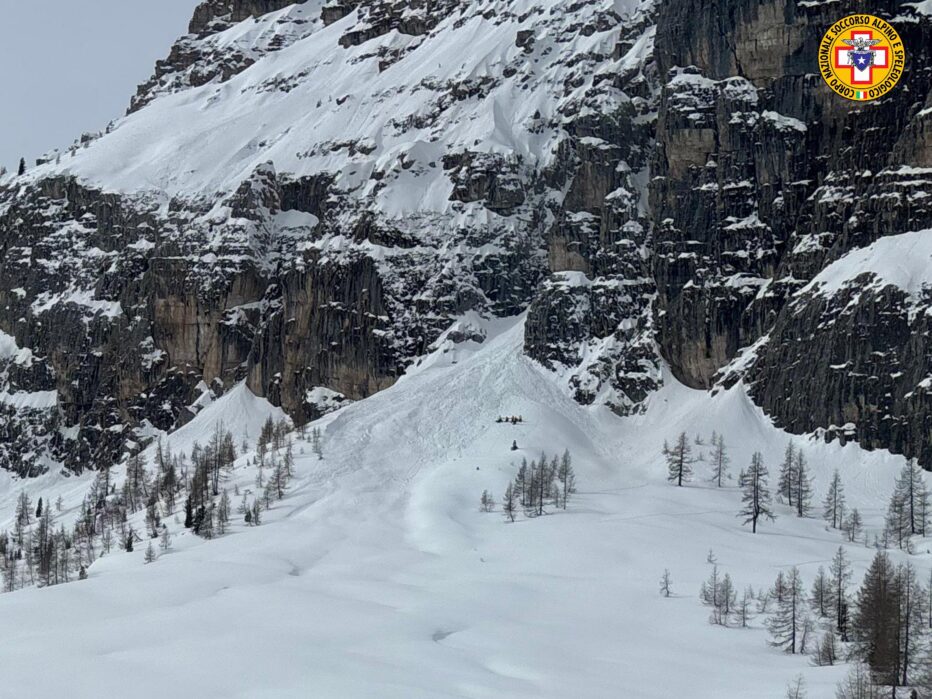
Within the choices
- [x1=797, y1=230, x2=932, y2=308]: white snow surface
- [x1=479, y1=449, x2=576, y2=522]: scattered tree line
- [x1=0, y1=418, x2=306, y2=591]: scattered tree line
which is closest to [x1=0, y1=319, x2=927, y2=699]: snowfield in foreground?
[x1=479, y1=449, x2=576, y2=522]: scattered tree line

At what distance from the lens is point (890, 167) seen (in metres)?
190

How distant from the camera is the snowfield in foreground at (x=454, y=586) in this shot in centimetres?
8881

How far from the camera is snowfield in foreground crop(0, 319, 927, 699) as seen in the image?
8881 cm

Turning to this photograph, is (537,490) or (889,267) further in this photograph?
(889,267)

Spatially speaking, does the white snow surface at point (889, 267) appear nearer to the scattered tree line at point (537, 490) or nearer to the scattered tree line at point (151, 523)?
the scattered tree line at point (537, 490)

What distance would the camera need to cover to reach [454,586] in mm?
123375

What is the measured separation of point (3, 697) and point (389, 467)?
109 meters

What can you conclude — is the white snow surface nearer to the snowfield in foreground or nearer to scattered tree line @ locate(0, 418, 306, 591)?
the snowfield in foreground

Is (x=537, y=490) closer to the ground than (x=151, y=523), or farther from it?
farther from it

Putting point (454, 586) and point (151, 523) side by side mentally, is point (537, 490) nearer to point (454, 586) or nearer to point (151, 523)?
point (454, 586)

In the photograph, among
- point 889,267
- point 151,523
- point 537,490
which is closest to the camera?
point 537,490

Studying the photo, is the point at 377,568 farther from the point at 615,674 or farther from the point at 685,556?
the point at 615,674

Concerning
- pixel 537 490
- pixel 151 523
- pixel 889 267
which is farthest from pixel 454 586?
pixel 889 267

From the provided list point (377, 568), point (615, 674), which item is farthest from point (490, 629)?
point (377, 568)
